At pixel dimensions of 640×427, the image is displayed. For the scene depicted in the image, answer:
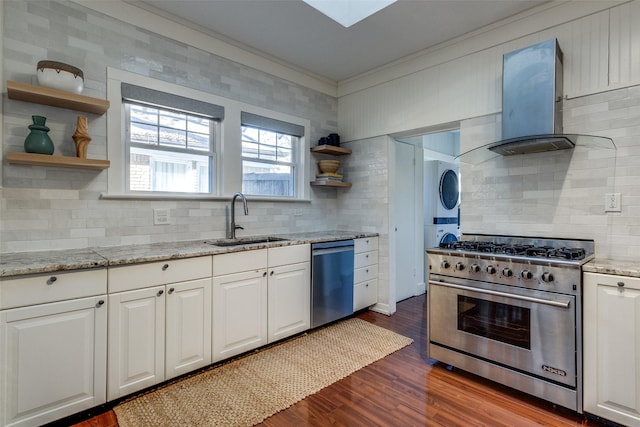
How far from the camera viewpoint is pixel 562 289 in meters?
1.86

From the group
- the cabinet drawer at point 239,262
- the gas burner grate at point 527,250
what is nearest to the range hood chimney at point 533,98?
the gas burner grate at point 527,250

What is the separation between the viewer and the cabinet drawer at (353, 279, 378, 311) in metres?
3.37

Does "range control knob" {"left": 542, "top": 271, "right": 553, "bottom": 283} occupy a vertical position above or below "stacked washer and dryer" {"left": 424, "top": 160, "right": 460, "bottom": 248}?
below

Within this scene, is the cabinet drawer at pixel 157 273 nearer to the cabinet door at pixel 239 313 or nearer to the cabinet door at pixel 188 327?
the cabinet door at pixel 188 327

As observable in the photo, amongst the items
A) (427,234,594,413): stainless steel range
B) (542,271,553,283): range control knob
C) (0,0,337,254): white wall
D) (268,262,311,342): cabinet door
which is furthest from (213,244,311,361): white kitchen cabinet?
(542,271,553,283): range control knob

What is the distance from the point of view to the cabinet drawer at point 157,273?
72.3 inches

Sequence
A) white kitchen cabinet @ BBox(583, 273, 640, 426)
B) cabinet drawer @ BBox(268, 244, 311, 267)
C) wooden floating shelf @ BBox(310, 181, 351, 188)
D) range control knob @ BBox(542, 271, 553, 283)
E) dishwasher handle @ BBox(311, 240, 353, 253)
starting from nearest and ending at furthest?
1. white kitchen cabinet @ BBox(583, 273, 640, 426)
2. range control knob @ BBox(542, 271, 553, 283)
3. cabinet drawer @ BBox(268, 244, 311, 267)
4. dishwasher handle @ BBox(311, 240, 353, 253)
5. wooden floating shelf @ BBox(310, 181, 351, 188)

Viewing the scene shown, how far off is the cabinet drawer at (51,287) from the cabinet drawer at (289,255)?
1.20 m

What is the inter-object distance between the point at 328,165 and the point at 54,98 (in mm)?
2548

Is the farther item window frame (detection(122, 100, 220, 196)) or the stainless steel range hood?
window frame (detection(122, 100, 220, 196))

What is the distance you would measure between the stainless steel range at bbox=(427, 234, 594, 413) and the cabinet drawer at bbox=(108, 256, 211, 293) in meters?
1.76

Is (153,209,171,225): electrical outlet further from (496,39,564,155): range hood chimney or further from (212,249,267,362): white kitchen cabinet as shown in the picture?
(496,39,564,155): range hood chimney

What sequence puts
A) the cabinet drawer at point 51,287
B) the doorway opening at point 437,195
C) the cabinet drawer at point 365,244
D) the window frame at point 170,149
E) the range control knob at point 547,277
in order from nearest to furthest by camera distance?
the cabinet drawer at point 51,287 < the range control knob at point 547,277 < the window frame at point 170,149 < the cabinet drawer at point 365,244 < the doorway opening at point 437,195

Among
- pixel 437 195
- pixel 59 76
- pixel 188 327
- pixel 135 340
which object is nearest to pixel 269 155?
pixel 59 76
